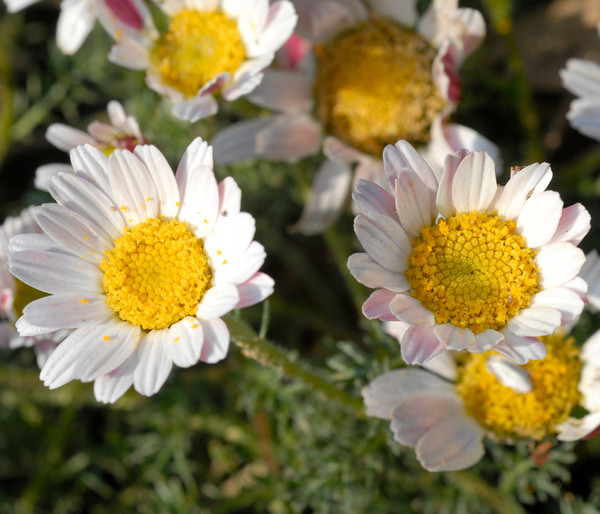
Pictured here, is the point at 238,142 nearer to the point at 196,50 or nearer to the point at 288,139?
the point at 288,139

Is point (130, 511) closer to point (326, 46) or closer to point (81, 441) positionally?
point (81, 441)

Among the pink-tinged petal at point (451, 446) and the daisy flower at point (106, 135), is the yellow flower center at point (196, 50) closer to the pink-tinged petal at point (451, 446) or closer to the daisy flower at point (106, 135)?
the daisy flower at point (106, 135)

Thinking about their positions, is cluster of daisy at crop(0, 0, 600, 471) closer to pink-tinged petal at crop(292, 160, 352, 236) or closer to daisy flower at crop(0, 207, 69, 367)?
daisy flower at crop(0, 207, 69, 367)

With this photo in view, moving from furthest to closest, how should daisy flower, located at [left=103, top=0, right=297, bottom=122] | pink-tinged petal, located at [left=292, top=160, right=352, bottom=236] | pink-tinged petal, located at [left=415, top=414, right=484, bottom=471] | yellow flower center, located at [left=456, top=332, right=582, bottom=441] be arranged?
1. pink-tinged petal, located at [left=292, top=160, right=352, bottom=236]
2. daisy flower, located at [left=103, top=0, right=297, bottom=122]
3. yellow flower center, located at [left=456, top=332, right=582, bottom=441]
4. pink-tinged petal, located at [left=415, top=414, right=484, bottom=471]

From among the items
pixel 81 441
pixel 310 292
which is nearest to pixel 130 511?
pixel 81 441

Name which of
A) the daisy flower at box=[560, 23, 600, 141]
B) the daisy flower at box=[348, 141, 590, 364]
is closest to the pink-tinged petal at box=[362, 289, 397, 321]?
the daisy flower at box=[348, 141, 590, 364]

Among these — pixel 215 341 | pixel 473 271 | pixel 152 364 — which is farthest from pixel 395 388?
pixel 152 364
